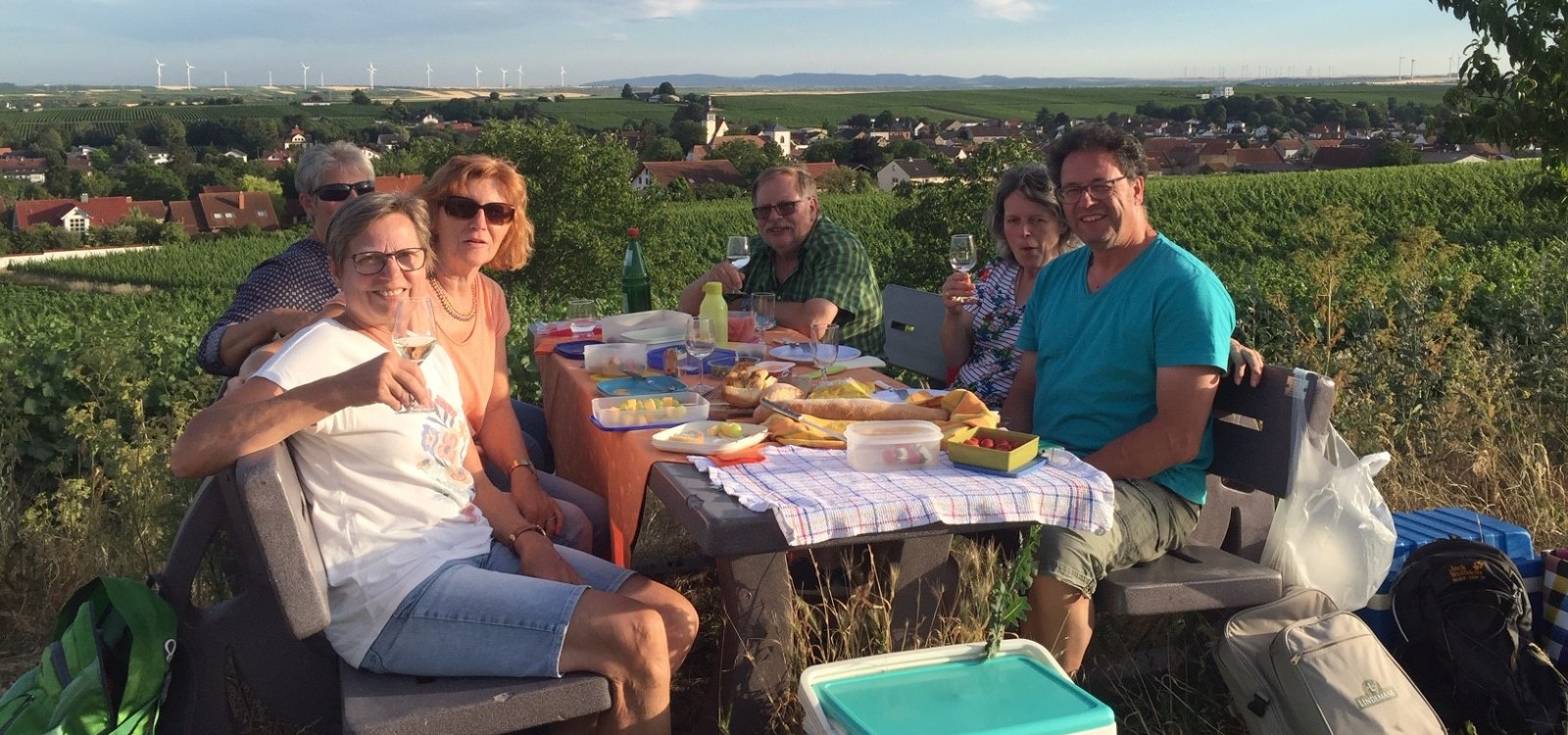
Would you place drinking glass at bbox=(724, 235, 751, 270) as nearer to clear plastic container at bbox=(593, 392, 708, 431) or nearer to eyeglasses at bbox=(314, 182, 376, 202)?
eyeglasses at bbox=(314, 182, 376, 202)

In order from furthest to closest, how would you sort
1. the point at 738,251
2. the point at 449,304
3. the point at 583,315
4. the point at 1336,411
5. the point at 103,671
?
the point at 583,315 < the point at 1336,411 < the point at 738,251 < the point at 449,304 < the point at 103,671

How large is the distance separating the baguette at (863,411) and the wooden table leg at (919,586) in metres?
0.31

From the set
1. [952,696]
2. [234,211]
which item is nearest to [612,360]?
[952,696]

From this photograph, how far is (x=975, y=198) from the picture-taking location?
15695 millimetres

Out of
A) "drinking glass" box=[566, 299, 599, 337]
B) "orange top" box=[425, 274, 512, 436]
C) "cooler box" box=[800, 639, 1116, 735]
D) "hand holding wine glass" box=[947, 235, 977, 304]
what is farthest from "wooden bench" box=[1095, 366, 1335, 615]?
"drinking glass" box=[566, 299, 599, 337]

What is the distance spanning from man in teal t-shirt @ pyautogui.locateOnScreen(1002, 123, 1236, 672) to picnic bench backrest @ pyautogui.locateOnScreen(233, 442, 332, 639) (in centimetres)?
148

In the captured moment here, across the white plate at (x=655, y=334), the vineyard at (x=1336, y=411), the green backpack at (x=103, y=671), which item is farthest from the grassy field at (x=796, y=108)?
the green backpack at (x=103, y=671)

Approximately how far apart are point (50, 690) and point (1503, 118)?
294 inches

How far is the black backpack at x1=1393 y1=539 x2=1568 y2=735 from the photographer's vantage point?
2.72 meters

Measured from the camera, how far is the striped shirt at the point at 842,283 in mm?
4695

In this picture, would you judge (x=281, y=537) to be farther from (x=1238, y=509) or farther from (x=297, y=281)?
(x=1238, y=509)

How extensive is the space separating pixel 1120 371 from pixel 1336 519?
24.1 inches

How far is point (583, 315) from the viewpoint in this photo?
4.69 meters

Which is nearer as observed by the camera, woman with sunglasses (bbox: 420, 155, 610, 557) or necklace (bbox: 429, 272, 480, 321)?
woman with sunglasses (bbox: 420, 155, 610, 557)
